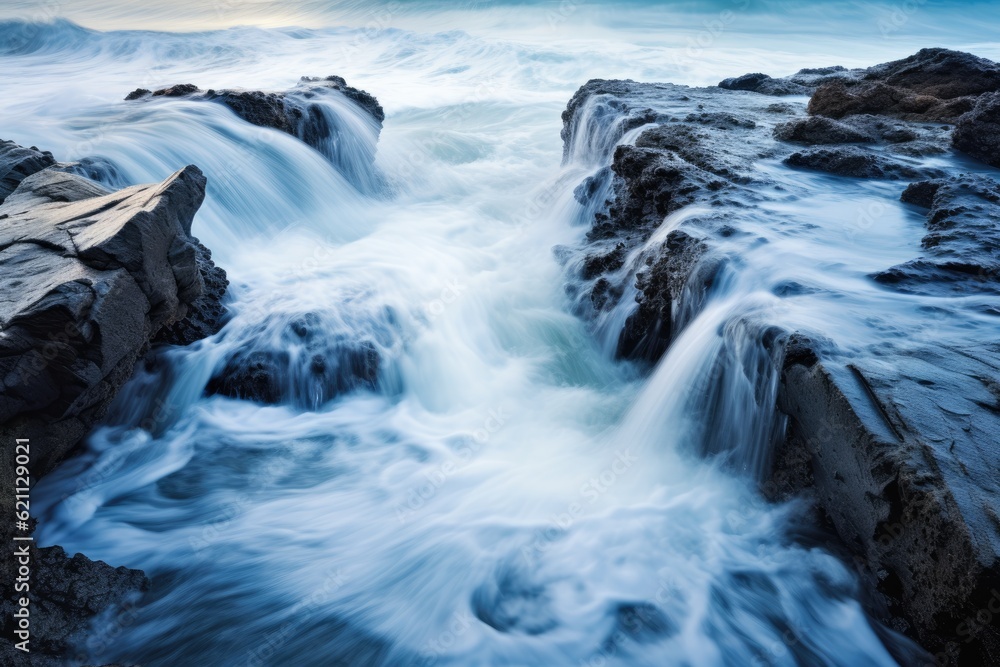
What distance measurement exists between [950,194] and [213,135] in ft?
25.7

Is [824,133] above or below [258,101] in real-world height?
above

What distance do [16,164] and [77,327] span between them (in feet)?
10.3

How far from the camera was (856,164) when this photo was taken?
5867 mm

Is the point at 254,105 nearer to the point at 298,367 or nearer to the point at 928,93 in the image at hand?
the point at 298,367

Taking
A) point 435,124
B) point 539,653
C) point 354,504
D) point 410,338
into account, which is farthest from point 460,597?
point 435,124

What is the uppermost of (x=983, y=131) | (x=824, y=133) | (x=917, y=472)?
(x=983, y=131)

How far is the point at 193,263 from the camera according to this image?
4.33 m

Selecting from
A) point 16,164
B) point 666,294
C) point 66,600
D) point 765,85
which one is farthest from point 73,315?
point 765,85

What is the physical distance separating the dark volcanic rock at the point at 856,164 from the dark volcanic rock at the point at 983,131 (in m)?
0.55

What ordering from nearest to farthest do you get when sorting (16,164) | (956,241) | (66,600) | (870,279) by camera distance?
(66,600), (870,279), (956,241), (16,164)

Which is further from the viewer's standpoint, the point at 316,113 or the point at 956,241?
the point at 316,113

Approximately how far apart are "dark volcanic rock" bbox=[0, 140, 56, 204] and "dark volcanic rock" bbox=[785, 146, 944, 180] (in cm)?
697

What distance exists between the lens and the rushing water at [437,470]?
3014 millimetres

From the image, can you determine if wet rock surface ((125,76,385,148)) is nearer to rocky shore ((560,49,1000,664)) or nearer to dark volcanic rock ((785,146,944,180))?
rocky shore ((560,49,1000,664))
